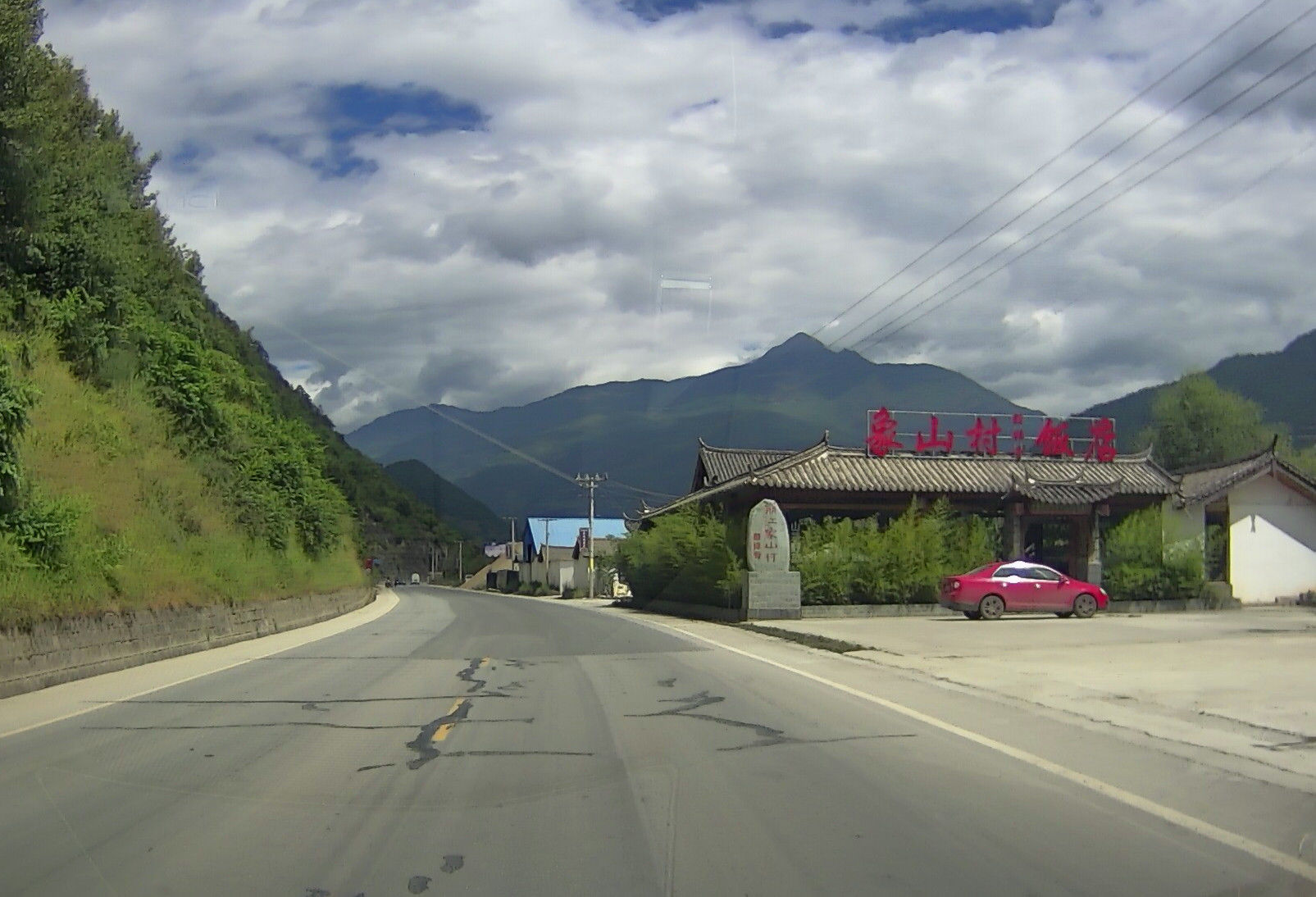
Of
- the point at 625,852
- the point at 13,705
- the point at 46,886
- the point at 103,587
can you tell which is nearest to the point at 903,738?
the point at 625,852

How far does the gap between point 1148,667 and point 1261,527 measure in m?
28.0

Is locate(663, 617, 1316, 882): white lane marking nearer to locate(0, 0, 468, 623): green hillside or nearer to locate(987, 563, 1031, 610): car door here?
locate(0, 0, 468, 623): green hillside

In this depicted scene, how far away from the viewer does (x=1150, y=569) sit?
126ft

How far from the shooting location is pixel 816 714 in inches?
524

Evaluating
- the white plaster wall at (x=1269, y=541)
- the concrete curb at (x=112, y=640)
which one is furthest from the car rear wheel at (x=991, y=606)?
the concrete curb at (x=112, y=640)

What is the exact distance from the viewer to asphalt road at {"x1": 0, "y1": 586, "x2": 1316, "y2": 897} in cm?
679

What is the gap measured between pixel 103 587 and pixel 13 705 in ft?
17.4

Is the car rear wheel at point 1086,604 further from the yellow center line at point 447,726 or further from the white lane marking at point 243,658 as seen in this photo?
the yellow center line at point 447,726

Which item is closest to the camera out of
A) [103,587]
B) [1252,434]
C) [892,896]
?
[892,896]

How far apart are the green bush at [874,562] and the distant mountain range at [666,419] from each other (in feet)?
39.2

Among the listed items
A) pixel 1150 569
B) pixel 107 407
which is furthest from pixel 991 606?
pixel 107 407

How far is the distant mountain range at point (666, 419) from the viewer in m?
61.1

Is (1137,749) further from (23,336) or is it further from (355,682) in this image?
(23,336)

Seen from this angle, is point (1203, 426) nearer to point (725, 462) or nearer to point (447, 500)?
point (725, 462)
